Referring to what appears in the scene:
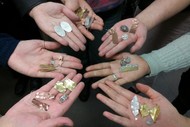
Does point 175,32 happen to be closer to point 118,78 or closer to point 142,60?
point 142,60

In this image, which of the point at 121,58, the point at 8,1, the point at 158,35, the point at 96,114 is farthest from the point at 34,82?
the point at 158,35

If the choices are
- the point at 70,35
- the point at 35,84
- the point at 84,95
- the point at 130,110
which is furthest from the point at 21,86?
the point at 130,110

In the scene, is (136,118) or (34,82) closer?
(136,118)

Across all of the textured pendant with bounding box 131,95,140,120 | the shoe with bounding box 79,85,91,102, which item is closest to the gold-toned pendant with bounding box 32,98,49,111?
the textured pendant with bounding box 131,95,140,120

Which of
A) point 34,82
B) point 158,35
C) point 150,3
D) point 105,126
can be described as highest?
point 150,3

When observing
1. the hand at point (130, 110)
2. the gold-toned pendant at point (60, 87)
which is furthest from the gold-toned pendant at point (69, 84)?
the hand at point (130, 110)

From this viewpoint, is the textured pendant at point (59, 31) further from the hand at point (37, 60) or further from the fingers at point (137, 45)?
the fingers at point (137, 45)

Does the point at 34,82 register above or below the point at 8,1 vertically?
below
